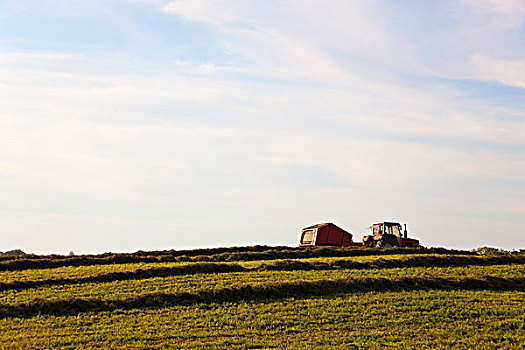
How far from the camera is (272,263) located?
38.1 metres

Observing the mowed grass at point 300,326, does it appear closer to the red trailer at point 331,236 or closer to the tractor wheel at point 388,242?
the tractor wheel at point 388,242

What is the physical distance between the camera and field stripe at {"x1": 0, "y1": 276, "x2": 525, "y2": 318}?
A: 25.6 m

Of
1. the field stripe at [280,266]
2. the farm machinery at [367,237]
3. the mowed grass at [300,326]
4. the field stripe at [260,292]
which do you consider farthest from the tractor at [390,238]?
the mowed grass at [300,326]

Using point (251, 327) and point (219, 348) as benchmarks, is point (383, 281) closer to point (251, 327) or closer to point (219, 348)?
point (251, 327)

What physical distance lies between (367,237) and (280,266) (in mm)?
20931

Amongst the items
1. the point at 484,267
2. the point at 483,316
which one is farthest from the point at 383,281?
the point at 484,267

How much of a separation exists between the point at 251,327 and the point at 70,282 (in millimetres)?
13041

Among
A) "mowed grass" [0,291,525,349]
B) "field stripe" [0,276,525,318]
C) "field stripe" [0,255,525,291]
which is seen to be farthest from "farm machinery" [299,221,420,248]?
"mowed grass" [0,291,525,349]

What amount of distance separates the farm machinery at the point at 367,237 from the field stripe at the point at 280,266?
11069 millimetres

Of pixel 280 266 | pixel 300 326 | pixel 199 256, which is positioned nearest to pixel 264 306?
pixel 300 326

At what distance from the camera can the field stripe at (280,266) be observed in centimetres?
3172

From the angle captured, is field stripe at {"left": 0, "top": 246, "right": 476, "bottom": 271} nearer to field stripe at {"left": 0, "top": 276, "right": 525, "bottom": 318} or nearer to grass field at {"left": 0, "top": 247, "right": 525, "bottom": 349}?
grass field at {"left": 0, "top": 247, "right": 525, "bottom": 349}

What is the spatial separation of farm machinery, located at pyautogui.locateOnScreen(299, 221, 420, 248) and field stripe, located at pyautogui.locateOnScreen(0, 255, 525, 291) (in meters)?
11.1

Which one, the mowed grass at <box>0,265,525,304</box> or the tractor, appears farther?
the tractor
